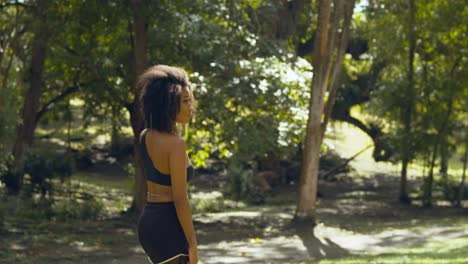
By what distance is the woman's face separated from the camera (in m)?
4.99

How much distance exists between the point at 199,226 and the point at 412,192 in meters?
14.2

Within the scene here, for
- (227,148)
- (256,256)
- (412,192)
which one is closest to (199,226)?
(227,148)

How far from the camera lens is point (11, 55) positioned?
23828mm

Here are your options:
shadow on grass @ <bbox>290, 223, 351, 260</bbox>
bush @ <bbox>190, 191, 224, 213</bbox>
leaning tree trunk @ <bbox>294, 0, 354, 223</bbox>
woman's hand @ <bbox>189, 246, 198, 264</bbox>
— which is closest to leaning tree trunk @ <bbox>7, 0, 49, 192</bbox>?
bush @ <bbox>190, 191, 224, 213</bbox>

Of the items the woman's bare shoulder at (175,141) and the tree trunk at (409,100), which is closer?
the woman's bare shoulder at (175,141)

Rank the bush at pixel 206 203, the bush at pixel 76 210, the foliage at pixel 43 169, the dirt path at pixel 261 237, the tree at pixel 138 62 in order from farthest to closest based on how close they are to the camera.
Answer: the bush at pixel 206 203, the foliage at pixel 43 169, the bush at pixel 76 210, the tree at pixel 138 62, the dirt path at pixel 261 237

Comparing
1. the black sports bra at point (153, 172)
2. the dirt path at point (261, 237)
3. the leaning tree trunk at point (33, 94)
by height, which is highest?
the leaning tree trunk at point (33, 94)

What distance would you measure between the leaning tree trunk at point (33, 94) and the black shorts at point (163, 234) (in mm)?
14844

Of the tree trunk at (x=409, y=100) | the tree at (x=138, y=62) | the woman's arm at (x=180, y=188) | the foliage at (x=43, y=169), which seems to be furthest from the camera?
the tree trunk at (x=409, y=100)

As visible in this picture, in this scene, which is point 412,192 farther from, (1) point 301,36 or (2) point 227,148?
(2) point 227,148

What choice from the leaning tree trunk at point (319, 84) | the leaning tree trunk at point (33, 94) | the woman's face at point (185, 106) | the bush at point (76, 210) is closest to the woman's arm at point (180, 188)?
the woman's face at point (185, 106)

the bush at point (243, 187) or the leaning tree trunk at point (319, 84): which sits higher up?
the leaning tree trunk at point (319, 84)

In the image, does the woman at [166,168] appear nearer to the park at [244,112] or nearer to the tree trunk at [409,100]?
the park at [244,112]

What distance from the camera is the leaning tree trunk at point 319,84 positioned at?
1803 cm
